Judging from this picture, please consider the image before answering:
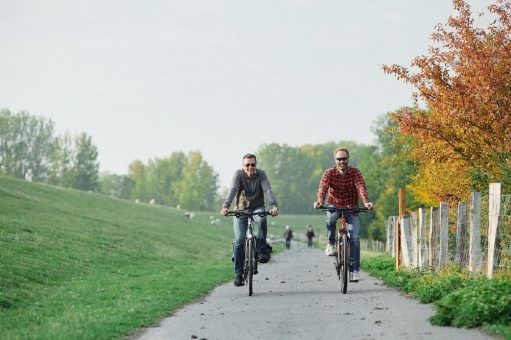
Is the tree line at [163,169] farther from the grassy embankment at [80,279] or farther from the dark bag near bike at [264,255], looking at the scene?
the dark bag near bike at [264,255]

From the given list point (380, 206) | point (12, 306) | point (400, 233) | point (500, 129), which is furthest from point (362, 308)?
point (380, 206)

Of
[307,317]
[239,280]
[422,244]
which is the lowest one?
[307,317]

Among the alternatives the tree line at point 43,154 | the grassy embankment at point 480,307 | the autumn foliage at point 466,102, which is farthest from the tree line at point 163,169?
the grassy embankment at point 480,307

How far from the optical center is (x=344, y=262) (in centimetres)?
1406

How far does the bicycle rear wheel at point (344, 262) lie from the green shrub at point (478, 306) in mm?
4172

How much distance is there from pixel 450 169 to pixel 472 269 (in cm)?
1190

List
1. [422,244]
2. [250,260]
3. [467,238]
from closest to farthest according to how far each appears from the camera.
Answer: [250,260]
[467,238]
[422,244]

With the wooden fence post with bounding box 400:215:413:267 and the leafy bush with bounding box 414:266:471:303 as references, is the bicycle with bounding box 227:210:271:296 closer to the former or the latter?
the leafy bush with bounding box 414:266:471:303

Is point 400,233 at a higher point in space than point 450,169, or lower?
lower

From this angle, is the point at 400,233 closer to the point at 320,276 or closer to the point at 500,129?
the point at 320,276

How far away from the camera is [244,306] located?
12.5 m

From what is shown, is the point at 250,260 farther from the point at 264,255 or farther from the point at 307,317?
the point at 307,317

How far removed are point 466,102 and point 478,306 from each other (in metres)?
14.4

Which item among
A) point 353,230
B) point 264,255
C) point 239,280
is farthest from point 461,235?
point 239,280
